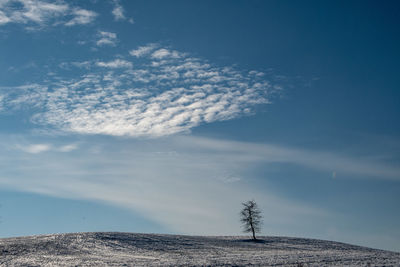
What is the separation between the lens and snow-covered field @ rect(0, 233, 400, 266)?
105ft

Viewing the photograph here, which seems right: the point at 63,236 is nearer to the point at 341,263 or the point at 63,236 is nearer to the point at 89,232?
the point at 89,232

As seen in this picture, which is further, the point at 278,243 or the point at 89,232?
the point at 278,243

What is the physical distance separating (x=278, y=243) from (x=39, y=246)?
35.7 meters

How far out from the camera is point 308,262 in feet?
103

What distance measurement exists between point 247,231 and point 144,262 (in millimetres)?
35642

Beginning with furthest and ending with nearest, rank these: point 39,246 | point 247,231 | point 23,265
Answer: point 247,231
point 39,246
point 23,265

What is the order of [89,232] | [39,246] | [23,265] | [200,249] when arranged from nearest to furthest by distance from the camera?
[23,265], [39,246], [200,249], [89,232]

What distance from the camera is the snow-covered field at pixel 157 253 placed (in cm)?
3189

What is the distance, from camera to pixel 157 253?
4206 cm

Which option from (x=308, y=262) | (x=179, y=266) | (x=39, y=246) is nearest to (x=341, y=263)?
(x=308, y=262)

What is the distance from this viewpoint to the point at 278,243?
193 feet

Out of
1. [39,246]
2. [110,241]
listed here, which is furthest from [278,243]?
[39,246]

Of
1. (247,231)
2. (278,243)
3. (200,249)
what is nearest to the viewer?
(200,249)

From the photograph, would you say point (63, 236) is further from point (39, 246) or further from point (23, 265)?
point (23, 265)
